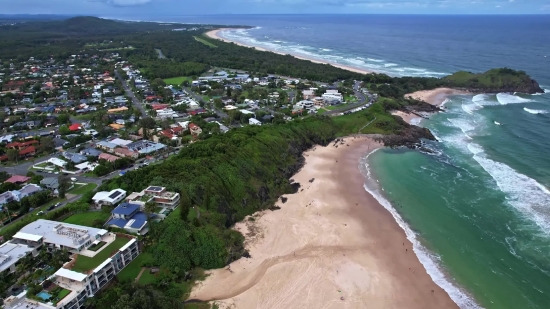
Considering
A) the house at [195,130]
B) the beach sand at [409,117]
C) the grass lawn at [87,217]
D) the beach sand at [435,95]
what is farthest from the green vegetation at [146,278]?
the beach sand at [435,95]

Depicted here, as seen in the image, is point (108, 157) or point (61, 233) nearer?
point (61, 233)

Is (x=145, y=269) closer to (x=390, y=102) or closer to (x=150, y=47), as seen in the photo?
(x=390, y=102)

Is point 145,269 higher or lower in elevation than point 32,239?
lower

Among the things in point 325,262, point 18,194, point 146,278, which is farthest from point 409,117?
point 18,194

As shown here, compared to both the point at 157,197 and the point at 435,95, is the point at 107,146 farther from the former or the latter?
the point at 435,95

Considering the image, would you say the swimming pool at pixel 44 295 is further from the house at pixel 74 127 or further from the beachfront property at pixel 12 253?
the house at pixel 74 127

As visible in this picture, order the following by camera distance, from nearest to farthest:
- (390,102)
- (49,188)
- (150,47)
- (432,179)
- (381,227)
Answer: (381,227), (49,188), (432,179), (390,102), (150,47)

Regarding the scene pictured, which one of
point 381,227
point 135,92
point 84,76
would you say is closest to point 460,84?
point 381,227
